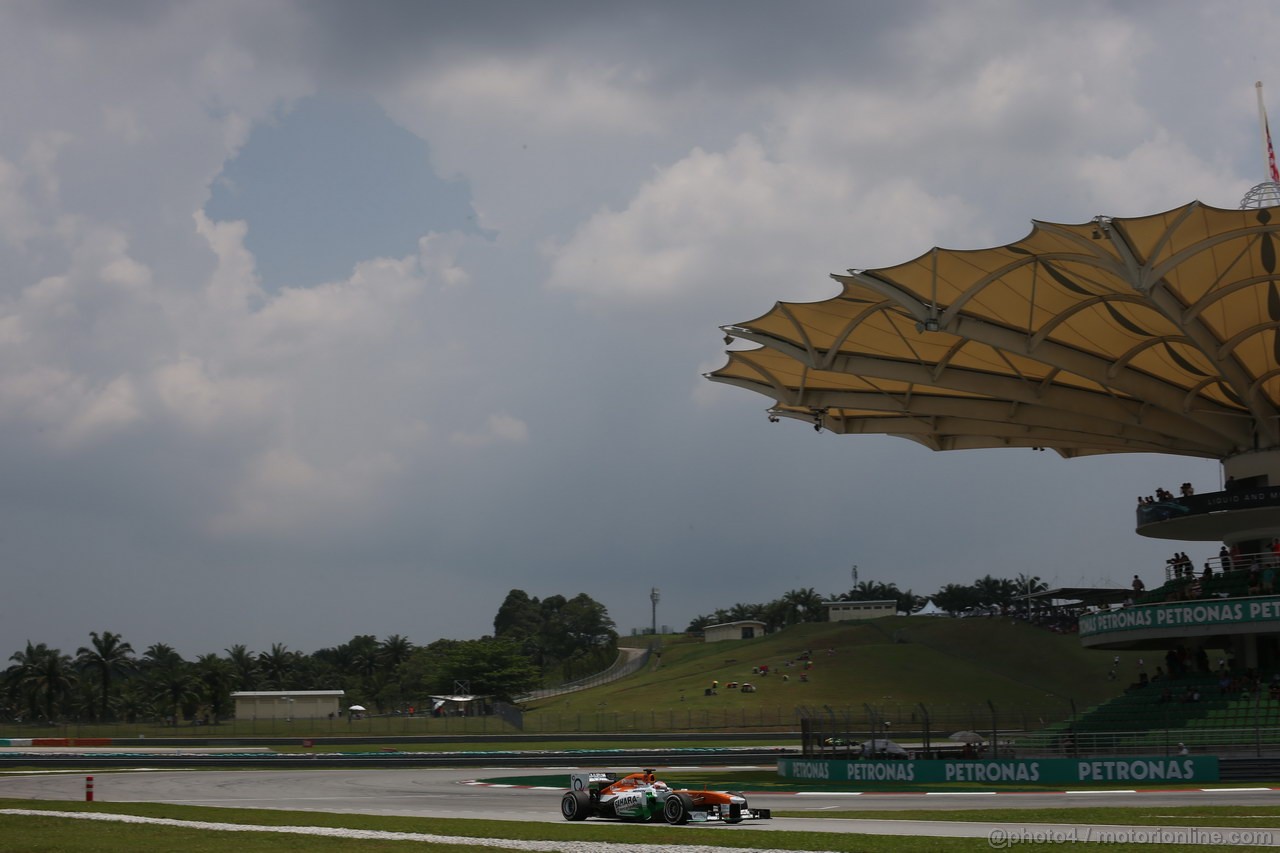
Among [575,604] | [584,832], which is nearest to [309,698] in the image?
[584,832]

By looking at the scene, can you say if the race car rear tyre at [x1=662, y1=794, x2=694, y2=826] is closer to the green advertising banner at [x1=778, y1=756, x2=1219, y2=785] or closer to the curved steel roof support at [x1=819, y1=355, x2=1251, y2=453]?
the green advertising banner at [x1=778, y1=756, x2=1219, y2=785]

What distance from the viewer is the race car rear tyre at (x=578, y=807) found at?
25.4 meters

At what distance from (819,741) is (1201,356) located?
66.2 feet

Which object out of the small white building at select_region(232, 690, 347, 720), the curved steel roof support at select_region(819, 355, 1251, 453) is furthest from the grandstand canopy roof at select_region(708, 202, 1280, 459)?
the small white building at select_region(232, 690, 347, 720)

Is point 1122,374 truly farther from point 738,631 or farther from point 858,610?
point 738,631

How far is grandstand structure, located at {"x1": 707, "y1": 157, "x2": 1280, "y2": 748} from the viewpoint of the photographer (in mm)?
37438

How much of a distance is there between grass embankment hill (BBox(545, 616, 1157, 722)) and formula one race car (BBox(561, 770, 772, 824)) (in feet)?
224

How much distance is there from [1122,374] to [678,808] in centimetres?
3025

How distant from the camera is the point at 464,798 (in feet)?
110

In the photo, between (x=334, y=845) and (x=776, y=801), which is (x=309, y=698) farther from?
(x=334, y=845)

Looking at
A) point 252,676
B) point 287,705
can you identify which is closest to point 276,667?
point 252,676

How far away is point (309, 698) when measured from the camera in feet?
317

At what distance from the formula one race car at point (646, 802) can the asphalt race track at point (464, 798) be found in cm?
57

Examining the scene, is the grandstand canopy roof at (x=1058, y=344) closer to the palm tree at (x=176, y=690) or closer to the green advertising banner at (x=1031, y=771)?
the green advertising banner at (x=1031, y=771)
